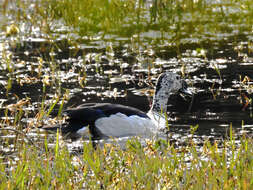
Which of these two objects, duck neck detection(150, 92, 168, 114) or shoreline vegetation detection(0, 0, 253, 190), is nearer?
shoreline vegetation detection(0, 0, 253, 190)

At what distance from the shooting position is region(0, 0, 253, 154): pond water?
34.7ft

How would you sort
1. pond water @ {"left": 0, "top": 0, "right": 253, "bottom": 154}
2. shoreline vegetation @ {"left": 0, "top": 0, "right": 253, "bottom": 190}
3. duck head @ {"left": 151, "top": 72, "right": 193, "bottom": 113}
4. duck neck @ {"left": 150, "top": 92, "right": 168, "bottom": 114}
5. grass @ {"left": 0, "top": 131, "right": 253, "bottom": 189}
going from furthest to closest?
1. duck head @ {"left": 151, "top": 72, "right": 193, "bottom": 113}
2. duck neck @ {"left": 150, "top": 92, "right": 168, "bottom": 114}
3. pond water @ {"left": 0, "top": 0, "right": 253, "bottom": 154}
4. shoreline vegetation @ {"left": 0, "top": 0, "right": 253, "bottom": 190}
5. grass @ {"left": 0, "top": 131, "right": 253, "bottom": 189}

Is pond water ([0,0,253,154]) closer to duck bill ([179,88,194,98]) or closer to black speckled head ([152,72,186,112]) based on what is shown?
duck bill ([179,88,194,98])

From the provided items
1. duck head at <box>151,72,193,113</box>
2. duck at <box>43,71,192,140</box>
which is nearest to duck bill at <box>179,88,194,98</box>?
duck head at <box>151,72,193,113</box>

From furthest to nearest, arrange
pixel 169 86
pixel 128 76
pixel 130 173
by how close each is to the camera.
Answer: pixel 128 76, pixel 169 86, pixel 130 173

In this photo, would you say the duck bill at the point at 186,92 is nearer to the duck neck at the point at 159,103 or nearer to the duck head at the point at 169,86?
the duck head at the point at 169,86

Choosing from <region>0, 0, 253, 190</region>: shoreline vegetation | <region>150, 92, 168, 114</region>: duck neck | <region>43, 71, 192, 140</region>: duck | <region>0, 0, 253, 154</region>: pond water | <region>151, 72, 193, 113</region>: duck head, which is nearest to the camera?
<region>0, 0, 253, 190</region>: shoreline vegetation

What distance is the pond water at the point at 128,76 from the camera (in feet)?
34.7

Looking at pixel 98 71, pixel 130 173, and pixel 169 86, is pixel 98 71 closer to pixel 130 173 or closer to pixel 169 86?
pixel 169 86

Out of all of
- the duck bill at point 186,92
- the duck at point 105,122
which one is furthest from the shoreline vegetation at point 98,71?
the duck bill at point 186,92

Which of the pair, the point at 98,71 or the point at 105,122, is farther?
the point at 98,71

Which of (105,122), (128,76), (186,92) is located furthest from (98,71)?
(105,122)

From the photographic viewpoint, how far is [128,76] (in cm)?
1335

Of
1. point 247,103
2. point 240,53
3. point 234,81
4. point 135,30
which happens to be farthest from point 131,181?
point 135,30
